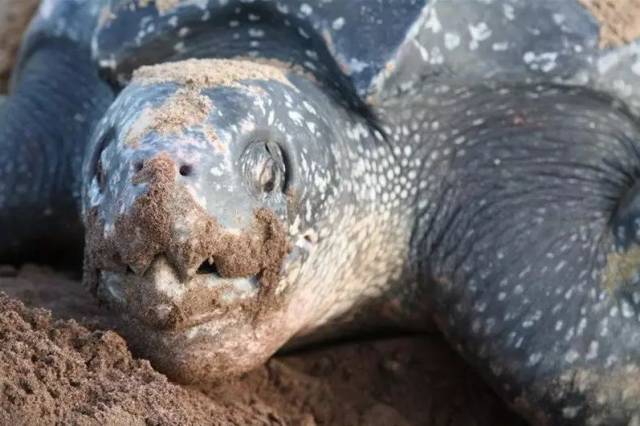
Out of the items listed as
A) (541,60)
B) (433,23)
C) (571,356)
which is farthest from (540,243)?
(433,23)

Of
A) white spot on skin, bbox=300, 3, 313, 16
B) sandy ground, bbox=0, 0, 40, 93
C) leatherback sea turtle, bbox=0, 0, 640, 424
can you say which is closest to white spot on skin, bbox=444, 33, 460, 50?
leatherback sea turtle, bbox=0, 0, 640, 424

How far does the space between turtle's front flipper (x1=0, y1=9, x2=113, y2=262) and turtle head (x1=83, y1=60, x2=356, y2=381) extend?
0.53 m

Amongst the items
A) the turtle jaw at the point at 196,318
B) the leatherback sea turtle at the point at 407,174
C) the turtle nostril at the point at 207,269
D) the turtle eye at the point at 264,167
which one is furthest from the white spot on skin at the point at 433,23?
the turtle nostril at the point at 207,269

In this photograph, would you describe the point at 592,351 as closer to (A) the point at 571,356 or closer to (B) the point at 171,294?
(A) the point at 571,356

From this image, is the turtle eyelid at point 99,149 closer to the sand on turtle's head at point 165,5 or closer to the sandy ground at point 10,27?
the sand on turtle's head at point 165,5

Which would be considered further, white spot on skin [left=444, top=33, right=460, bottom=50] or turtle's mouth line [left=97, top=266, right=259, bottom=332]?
white spot on skin [left=444, top=33, right=460, bottom=50]

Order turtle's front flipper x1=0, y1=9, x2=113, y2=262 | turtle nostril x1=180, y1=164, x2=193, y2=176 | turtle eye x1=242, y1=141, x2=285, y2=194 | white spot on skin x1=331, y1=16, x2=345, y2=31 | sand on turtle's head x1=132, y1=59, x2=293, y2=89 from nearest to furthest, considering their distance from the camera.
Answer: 1. turtle nostril x1=180, y1=164, x2=193, y2=176
2. turtle eye x1=242, y1=141, x2=285, y2=194
3. sand on turtle's head x1=132, y1=59, x2=293, y2=89
4. white spot on skin x1=331, y1=16, x2=345, y2=31
5. turtle's front flipper x1=0, y1=9, x2=113, y2=262

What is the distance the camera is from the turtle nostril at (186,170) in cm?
153

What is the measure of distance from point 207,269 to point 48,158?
3.07 feet

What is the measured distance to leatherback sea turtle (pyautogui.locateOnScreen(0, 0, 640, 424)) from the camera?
1.68m

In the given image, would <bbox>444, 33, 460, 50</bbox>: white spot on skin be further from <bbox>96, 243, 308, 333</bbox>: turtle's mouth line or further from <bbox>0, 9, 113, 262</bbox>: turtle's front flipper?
<bbox>0, 9, 113, 262</bbox>: turtle's front flipper

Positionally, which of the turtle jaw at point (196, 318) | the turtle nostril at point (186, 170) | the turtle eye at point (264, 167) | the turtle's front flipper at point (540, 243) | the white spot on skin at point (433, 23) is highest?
the turtle nostril at point (186, 170)

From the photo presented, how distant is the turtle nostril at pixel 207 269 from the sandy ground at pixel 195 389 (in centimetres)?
17

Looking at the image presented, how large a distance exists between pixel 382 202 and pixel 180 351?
549mm
